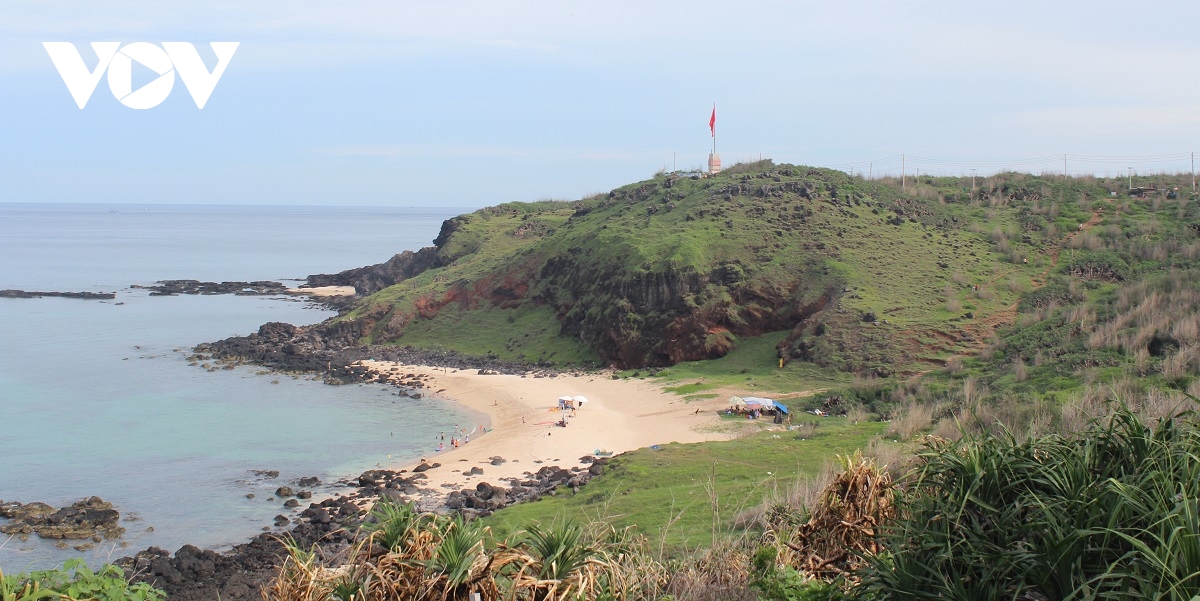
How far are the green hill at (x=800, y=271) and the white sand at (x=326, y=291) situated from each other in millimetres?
22961

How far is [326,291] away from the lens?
7788 centimetres

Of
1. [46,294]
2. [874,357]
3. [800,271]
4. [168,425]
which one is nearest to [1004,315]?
[874,357]

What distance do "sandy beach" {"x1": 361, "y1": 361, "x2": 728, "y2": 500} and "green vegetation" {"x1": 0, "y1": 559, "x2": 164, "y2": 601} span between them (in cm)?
1496

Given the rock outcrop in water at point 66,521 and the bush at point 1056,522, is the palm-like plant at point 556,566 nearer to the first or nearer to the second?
the bush at point 1056,522

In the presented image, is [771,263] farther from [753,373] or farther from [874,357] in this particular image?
[874,357]

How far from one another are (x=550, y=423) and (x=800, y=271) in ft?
50.9

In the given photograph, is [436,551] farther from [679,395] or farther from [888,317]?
[888,317]

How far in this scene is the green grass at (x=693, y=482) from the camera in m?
15.6

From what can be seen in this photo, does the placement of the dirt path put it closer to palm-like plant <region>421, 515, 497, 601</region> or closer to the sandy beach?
the sandy beach

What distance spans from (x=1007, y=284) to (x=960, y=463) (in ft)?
116

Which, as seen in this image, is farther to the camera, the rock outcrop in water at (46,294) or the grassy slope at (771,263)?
the rock outcrop in water at (46,294)

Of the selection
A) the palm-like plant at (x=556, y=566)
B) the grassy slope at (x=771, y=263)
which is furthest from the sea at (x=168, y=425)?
the grassy slope at (x=771, y=263)

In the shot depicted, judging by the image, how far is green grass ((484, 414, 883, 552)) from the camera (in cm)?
1558

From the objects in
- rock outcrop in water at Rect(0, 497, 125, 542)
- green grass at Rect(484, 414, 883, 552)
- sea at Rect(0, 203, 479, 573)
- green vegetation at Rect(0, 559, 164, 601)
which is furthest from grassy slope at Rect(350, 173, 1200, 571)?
rock outcrop in water at Rect(0, 497, 125, 542)
